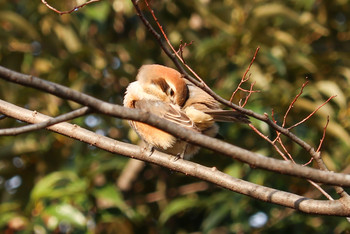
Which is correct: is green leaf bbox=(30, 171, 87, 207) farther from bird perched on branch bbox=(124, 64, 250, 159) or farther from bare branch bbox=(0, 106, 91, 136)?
bare branch bbox=(0, 106, 91, 136)

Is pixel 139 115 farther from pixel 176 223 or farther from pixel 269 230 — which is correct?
pixel 176 223

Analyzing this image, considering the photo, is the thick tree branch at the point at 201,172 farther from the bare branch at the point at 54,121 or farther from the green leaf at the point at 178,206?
the green leaf at the point at 178,206

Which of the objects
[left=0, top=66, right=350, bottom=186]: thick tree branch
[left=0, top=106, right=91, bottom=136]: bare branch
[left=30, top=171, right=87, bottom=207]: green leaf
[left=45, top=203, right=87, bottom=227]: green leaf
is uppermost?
[left=0, top=66, right=350, bottom=186]: thick tree branch

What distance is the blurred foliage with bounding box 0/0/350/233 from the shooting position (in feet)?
12.5

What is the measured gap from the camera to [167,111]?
142 inches

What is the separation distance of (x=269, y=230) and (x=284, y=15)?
184 cm

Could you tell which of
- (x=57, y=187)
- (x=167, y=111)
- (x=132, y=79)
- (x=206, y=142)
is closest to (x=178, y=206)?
(x=167, y=111)

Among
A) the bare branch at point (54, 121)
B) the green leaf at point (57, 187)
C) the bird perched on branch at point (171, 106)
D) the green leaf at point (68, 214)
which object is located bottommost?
the green leaf at point (68, 214)

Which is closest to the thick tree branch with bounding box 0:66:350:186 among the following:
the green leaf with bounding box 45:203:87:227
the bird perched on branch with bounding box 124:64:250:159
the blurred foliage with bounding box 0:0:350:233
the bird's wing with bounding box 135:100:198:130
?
Answer: the bird perched on branch with bounding box 124:64:250:159

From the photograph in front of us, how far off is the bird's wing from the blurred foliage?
468 mm

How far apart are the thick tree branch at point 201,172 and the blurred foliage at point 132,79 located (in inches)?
42.3

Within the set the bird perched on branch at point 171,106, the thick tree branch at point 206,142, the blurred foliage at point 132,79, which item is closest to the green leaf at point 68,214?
the blurred foliage at point 132,79

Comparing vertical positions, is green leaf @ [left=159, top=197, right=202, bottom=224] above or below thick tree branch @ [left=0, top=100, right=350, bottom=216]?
below

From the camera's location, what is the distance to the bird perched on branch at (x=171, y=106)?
139 inches
